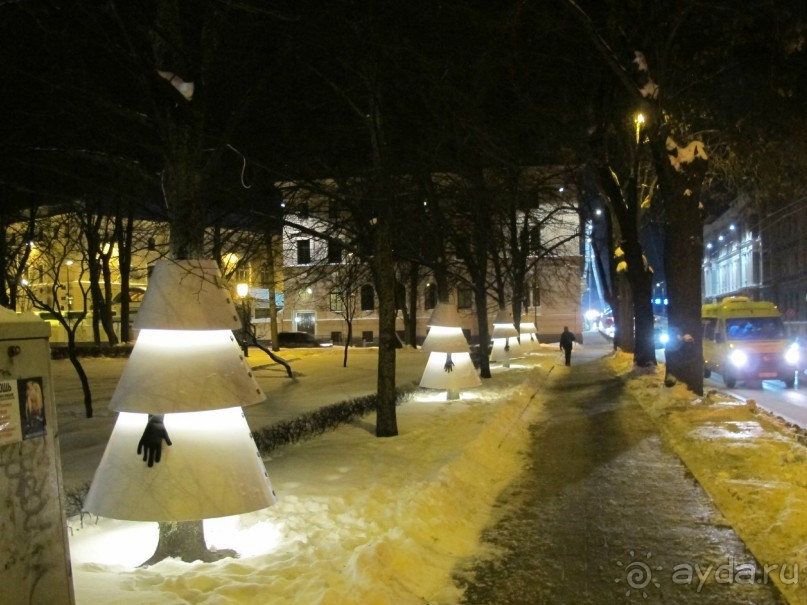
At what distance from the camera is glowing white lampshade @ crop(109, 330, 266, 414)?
5867mm

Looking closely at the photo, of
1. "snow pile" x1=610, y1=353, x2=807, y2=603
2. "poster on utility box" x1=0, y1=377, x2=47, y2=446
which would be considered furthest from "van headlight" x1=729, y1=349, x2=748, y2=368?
"poster on utility box" x1=0, y1=377, x2=47, y2=446

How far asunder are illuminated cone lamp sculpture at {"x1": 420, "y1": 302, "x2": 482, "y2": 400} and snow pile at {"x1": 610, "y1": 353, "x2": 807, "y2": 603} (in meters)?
4.02

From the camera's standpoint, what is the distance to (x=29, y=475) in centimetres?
344

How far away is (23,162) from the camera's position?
11062 millimetres

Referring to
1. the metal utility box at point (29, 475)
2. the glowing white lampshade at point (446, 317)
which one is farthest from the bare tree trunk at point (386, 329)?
the metal utility box at point (29, 475)

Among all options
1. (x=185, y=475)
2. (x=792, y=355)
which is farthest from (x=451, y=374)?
(x=792, y=355)

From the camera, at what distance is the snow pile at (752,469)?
587 centimetres

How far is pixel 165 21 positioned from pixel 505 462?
705cm

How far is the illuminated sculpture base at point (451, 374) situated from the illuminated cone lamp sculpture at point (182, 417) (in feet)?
33.1

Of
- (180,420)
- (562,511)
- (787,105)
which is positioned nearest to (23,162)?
(180,420)

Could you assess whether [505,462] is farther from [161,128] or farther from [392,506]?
[161,128]

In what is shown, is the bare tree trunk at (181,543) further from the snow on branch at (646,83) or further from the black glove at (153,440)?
the snow on branch at (646,83)

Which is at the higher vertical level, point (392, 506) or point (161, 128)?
point (161, 128)

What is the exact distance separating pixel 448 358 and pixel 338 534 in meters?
10.00
